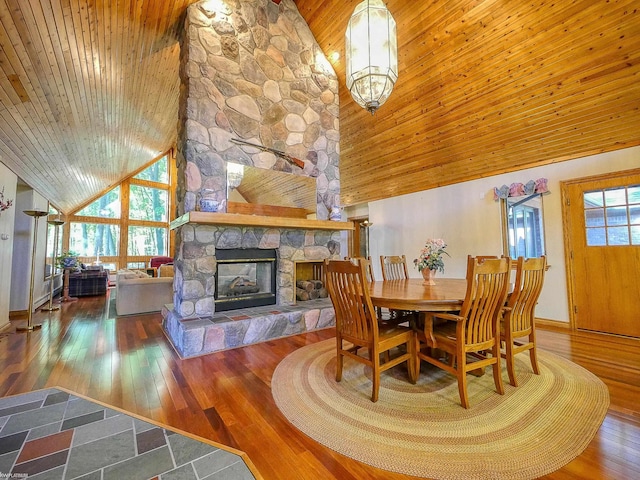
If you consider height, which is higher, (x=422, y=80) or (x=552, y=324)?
(x=422, y=80)

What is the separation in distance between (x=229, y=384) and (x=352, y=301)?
1217mm

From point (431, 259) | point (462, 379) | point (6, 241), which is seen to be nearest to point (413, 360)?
point (462, 379)

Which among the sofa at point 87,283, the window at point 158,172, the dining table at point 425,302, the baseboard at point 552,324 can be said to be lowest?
the baseboard at point 552,324

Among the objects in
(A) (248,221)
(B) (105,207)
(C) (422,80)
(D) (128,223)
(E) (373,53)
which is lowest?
(A) (248,221)

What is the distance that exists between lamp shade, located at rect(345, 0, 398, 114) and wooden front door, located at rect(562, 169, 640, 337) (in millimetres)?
3384

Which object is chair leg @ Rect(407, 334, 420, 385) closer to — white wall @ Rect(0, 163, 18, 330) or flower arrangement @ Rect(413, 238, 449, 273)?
flower arrangement @ Rect(413, 238, 449, 273)

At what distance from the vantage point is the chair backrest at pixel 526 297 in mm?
2203

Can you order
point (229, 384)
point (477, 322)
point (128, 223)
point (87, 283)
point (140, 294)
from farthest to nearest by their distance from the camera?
point (128, 223)
point (87, 283)
point (140, 294)
point (229, 384)
point (477, 322)

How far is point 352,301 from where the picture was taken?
6.88 feet

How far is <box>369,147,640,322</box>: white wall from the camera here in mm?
3895

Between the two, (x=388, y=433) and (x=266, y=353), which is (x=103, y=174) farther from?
(x=388, y=433)

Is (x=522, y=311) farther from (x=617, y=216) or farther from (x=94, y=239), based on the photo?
(x=94, y=239)

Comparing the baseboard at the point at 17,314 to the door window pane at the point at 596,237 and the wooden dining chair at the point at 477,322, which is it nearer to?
the wooden dining chair at the point at 477,322

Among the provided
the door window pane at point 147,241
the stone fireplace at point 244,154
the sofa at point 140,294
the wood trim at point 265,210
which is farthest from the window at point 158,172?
the wood trim at point 265,210
